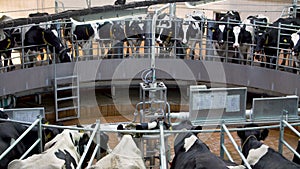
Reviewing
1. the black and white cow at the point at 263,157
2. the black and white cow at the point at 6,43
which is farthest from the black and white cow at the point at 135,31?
the black and white cow at the point at 263,157

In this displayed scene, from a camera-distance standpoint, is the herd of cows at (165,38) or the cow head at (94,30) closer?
the herd of cows at (165,38)

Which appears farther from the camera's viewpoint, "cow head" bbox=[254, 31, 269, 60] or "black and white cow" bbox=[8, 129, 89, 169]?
"cow head" bbox=[254, 31, 269, 60]

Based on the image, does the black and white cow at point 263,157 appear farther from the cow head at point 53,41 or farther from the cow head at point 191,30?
the cow head at point 191,30

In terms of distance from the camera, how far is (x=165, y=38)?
1078 cm

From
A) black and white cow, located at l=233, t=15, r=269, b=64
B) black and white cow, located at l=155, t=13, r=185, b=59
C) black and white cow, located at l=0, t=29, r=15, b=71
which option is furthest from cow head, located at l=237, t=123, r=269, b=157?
black and white cow, located at l=0, t=29, r=15, b=71

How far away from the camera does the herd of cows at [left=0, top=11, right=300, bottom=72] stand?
951cm

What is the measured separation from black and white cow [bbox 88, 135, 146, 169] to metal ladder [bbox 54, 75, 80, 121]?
4.01m

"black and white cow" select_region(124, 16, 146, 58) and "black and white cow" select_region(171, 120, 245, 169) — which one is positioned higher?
"black and white cow" select_region(124, 16, 146, 58)

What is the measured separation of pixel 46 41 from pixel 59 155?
4777 mm

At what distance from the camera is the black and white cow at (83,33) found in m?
10.5

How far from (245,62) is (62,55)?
3615 mm

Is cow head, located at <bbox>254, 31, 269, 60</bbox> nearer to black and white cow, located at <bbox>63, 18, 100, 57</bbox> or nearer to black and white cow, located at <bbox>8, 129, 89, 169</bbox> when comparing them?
black and white cow, located at <bbox>63, 18, 100, 57</bbox>

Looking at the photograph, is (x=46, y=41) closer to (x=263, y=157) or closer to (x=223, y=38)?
(x=223, y=38)

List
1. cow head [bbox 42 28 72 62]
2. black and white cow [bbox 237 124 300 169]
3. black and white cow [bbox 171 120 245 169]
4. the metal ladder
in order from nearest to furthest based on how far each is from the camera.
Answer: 1. black and white cow [bbox 171 120 245 169]
2. black and white cow [bbox 237 124 300 169]
3. the metal ladder
4. cow head [bbox 42 28 72 62]
